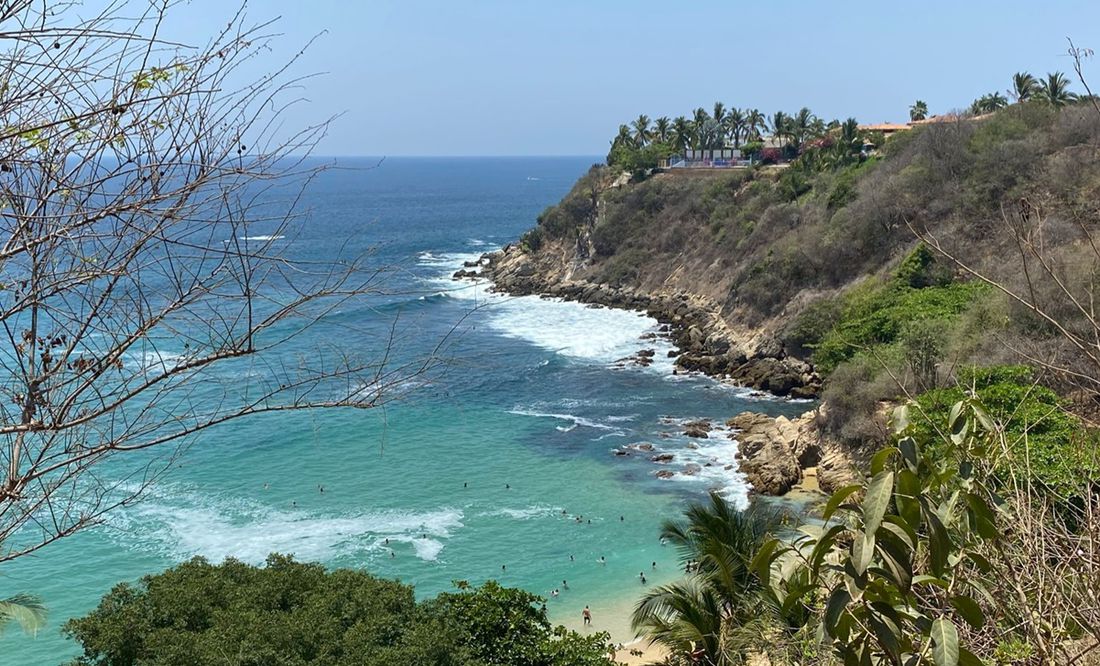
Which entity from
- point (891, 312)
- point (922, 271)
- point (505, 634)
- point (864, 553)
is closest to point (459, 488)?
point (505, 634)

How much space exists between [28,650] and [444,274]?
47.2 metres

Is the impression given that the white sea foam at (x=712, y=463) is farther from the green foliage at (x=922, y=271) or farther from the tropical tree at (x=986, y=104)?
the tropical tree at (x=986, y=104)

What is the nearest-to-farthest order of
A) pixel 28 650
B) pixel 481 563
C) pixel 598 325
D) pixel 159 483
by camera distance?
pixel 28 650, pixel 481 563, pixel 159 483, pixel 598 325

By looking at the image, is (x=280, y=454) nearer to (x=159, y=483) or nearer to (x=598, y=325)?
(x=159, y=483)

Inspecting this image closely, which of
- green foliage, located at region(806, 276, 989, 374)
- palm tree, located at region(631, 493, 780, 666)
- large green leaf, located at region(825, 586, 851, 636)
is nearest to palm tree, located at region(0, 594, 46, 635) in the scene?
palm tree, located at region(631, 493, 780, 666)

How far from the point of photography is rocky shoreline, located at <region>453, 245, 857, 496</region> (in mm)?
27094

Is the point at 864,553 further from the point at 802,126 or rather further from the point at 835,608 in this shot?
the point at 802,126

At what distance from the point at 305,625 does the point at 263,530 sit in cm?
1423

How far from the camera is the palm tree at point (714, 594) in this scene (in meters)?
13.6

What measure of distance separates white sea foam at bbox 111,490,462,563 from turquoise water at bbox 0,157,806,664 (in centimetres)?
7

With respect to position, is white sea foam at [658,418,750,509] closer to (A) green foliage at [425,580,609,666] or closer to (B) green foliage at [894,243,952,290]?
(B) green foliage at [894,243,952,290]

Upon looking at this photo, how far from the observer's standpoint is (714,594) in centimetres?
1406

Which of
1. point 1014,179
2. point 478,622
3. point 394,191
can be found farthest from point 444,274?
point 394,191

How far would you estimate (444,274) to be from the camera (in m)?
65.7
